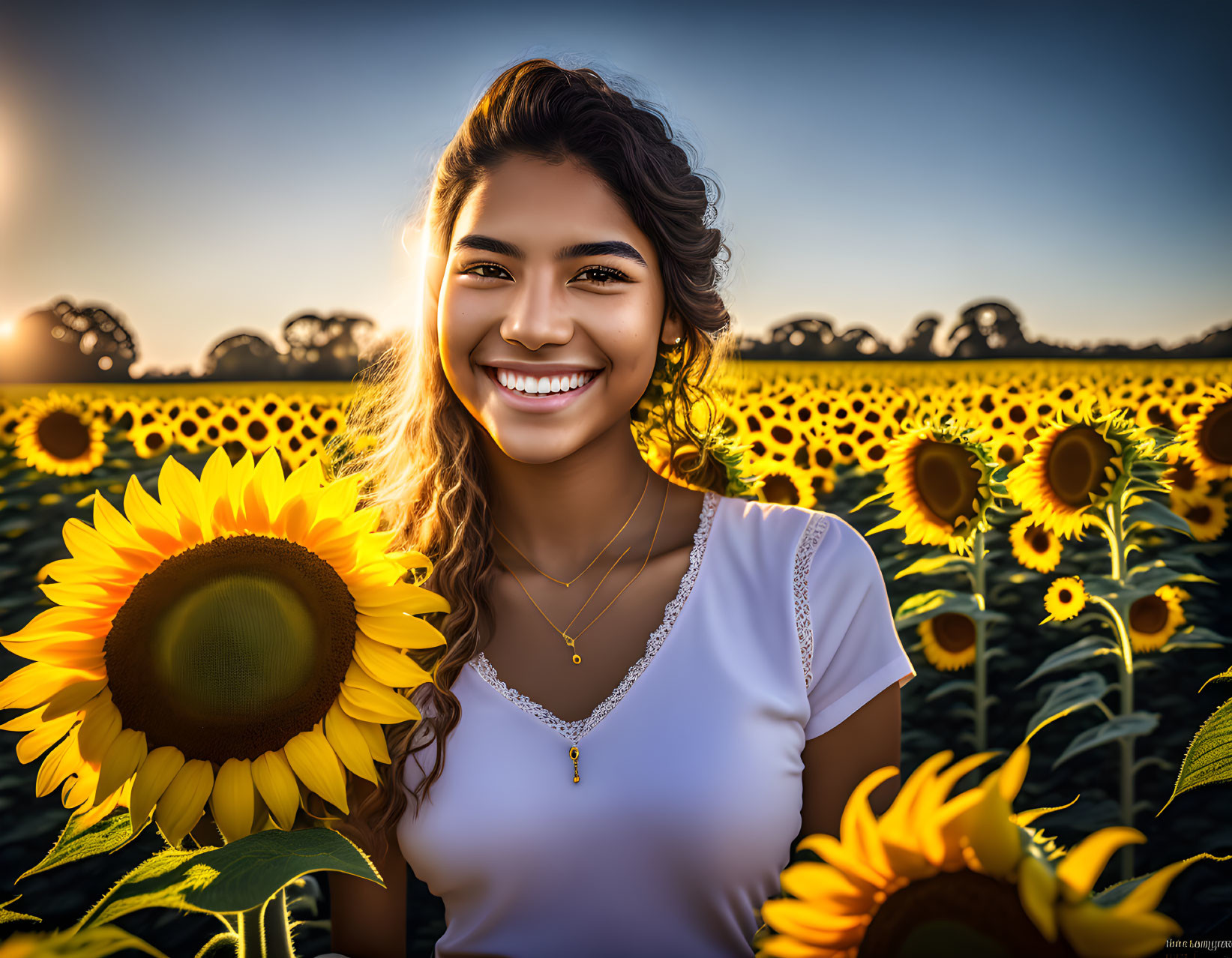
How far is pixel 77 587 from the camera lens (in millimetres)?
851

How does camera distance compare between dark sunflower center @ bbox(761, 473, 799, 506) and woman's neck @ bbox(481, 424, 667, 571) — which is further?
dark sunflower center @ bbox(761, 473, 799, 506)

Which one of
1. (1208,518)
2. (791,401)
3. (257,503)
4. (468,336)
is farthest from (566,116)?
(791,401)

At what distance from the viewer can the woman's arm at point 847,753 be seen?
1653 millimetres

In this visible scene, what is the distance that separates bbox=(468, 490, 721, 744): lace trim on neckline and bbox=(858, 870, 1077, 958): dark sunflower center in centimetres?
97

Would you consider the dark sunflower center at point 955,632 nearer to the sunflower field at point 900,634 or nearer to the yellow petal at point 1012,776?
the sunflower field at point 900,634

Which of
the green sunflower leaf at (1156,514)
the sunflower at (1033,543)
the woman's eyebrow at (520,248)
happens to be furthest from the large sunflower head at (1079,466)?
the woman's eyebrow at (520,248)

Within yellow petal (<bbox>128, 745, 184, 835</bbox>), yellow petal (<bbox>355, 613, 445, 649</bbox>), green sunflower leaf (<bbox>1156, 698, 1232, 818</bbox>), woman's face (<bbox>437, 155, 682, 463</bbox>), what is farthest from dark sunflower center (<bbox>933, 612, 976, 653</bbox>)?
yellow petal (<bbox>128, 745, 184, 835</bbox>)

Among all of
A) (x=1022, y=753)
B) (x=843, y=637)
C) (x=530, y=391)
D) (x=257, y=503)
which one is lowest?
(x=843, y=637)

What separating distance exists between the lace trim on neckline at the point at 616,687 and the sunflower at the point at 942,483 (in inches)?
59.9

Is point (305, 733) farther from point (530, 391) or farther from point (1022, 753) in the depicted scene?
point (530, 391)

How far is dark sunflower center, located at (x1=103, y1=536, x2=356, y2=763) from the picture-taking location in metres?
0.79

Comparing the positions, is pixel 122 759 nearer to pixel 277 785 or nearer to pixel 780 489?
pixel 277 785

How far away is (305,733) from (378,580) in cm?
18

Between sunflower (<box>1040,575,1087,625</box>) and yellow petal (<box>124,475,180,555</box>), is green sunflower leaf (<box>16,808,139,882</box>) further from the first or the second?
sunflower (<box>1040,575,1087,625</box>)
